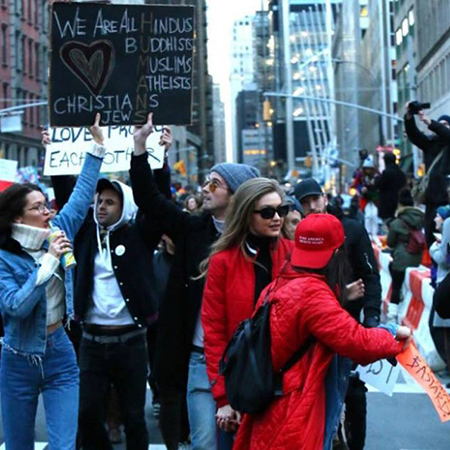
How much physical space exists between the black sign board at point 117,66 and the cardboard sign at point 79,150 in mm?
552

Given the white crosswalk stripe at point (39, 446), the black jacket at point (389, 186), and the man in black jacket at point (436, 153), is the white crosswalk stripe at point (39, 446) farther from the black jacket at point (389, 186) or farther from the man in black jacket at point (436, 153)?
the black jacket at point (389, 186)

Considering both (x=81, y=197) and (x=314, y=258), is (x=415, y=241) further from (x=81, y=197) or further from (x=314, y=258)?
(x=314, y=258)

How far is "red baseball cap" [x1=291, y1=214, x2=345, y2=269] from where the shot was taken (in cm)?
429

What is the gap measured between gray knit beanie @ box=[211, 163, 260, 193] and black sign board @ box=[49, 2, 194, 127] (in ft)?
4.17

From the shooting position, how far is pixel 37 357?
5.41 meters

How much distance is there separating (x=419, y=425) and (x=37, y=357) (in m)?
4.05

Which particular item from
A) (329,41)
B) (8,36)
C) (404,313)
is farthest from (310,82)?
(404,313)

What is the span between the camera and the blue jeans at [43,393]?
5.44 meters

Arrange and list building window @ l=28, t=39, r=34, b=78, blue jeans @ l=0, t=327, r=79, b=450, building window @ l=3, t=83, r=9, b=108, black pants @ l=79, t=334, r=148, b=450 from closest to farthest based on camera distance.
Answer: blue jeans @ l=0, t=327, r=79, b=450 < black pants @ l=79, t=334, r=148, b=450 < building window @ l=3, t=83, r=9, b=108 < building window @ l=28, t=39, r=34, b=78

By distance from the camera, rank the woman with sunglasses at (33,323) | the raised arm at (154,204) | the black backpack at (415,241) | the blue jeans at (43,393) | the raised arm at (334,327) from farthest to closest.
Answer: the black backpack at (415,241) → the raised arm at (154,204) → the blue jeans at (43,393) → the woman with sunglasses at (33,323) → the raised arm at (334,327)

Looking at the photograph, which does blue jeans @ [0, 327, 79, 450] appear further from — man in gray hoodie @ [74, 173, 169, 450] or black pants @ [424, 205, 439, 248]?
black pants @ [424, 205, 439, 248]

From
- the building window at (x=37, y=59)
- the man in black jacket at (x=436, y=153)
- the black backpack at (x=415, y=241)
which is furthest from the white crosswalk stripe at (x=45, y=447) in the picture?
the building window at (x=37, y=59)

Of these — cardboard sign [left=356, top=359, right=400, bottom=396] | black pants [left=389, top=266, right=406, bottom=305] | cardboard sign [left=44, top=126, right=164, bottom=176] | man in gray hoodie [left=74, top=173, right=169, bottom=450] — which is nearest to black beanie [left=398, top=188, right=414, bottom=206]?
black pants [left=389, top=266, right=406, bottom=305]

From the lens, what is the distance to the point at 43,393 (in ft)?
18.0
